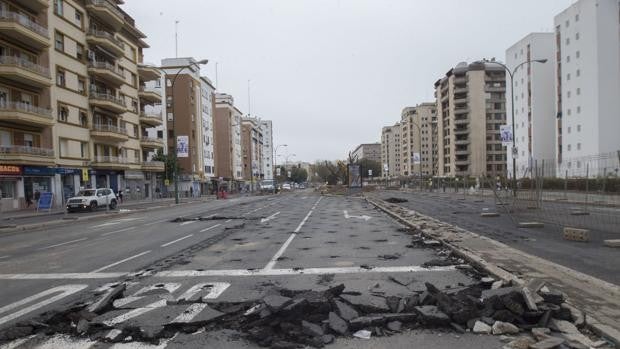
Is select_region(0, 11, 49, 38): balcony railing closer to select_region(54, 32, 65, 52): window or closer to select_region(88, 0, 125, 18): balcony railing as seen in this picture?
select_region(54, 32, 65, 52): window

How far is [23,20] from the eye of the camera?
3400 cm

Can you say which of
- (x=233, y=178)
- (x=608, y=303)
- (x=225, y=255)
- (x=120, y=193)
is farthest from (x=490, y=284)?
(x=233, y=178)

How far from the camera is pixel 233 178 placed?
110938 millimetres

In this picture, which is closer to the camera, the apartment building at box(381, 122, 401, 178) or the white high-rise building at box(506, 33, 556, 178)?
the white high-rise building at box(506, 33, 556, 178)

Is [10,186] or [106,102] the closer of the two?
[10,186]

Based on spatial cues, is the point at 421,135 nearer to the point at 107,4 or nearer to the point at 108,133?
the point at 107,4

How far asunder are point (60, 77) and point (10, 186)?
11501mm

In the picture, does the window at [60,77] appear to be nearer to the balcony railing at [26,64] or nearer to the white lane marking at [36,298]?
the balcony railing at [26,64]

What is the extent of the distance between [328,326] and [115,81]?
50.4m

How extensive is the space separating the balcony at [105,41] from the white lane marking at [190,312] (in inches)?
1804

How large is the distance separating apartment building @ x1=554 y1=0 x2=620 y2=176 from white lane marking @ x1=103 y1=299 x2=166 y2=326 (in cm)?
6595

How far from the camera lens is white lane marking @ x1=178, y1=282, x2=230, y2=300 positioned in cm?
645

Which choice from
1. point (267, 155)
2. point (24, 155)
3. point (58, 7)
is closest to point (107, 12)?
point (58, 7)

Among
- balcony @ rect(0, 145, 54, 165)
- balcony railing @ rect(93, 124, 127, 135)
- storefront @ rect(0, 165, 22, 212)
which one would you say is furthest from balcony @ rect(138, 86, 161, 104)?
storefront @ rect(0, 165, 22, 212)
